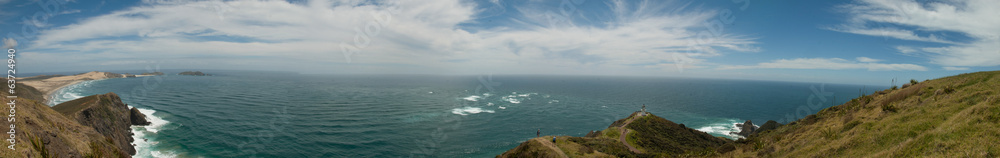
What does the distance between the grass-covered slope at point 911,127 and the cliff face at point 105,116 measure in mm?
76302

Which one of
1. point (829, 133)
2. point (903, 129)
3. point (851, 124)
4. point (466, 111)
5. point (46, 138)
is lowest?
point (466, 111)

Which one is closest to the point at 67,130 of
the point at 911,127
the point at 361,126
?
the point at 361,126

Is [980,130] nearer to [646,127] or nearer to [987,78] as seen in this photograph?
[987,78]

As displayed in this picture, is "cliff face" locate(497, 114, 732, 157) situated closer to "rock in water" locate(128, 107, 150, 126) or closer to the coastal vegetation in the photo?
the coastal vegetation

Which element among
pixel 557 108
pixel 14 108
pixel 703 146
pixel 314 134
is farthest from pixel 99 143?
pixel 557 108

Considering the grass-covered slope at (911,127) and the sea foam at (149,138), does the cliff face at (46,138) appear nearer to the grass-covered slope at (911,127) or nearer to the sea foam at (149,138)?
the sea foam at (149,138)

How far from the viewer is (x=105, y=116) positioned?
52.4m

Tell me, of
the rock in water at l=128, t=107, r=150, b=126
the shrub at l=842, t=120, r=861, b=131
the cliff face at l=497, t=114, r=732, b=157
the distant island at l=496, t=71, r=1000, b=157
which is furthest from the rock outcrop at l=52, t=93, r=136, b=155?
the shrub at l=842, t=120, r=861, b=131

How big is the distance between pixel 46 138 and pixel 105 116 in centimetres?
3691

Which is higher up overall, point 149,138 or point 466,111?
point 466,111

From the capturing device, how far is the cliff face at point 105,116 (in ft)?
150

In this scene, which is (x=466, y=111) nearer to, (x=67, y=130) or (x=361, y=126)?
(x=361, y=126)

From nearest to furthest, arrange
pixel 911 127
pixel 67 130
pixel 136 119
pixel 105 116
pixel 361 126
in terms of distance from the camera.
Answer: pixel 911 127 → pixel 67 130 → pixel 105 116 → pixel 136 119 → pixel 361 126

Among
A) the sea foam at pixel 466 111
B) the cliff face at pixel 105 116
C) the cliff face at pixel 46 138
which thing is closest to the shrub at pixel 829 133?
the cliff face at pixel 46 138
